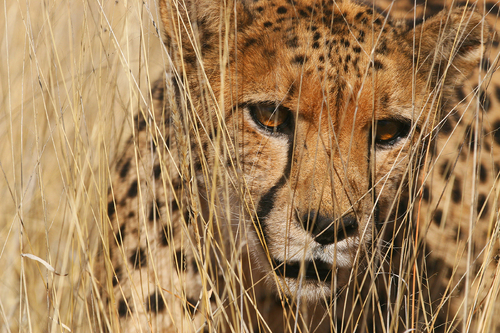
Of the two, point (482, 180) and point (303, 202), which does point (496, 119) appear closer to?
point (482, 180)

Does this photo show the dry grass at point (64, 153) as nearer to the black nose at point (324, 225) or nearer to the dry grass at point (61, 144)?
the dry grass at point (61, 144)

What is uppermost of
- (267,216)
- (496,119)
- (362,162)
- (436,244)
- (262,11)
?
(262,11)

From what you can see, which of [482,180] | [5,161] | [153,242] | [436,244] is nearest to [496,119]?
[482,180]

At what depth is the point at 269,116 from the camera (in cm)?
139

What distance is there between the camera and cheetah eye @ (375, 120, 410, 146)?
1.42 meters

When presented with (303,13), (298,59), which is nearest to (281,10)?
(303,13)

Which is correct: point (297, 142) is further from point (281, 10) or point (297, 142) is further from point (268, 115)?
point (281, 10)

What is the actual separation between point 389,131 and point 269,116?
1.18ft

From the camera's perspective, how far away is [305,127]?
1330mm

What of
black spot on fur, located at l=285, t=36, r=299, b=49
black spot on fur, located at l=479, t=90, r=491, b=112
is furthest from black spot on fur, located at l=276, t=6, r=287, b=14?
black spot on fur, located at l=479, t=90, r=491, b=112

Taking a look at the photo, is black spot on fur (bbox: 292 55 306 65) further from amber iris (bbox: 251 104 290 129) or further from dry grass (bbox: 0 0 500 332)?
dry grass (bbox: 0 0 500 332)

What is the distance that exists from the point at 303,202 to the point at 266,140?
26 centimetres

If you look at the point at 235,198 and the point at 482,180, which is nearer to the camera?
the point at 235,198

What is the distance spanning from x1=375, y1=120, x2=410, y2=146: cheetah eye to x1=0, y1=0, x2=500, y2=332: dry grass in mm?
209
